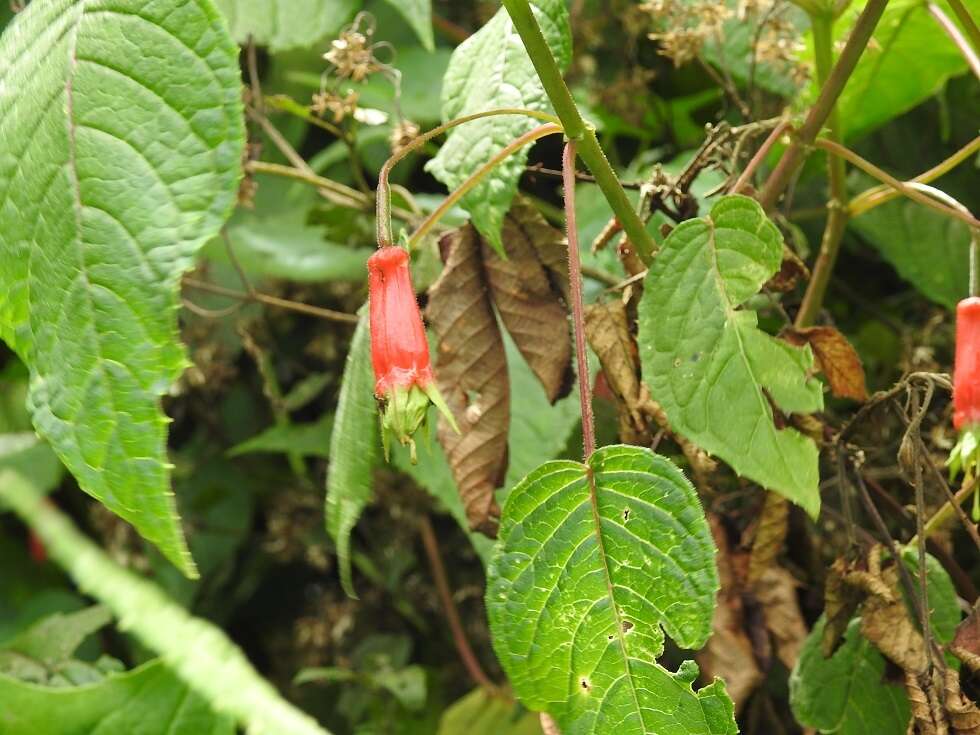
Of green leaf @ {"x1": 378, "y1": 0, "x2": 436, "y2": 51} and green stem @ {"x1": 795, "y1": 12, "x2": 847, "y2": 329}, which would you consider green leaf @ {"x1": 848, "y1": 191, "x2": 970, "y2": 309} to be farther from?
green leaf @ {"x1": 378, "y1": 0, "x2": 436, "y2": 51}

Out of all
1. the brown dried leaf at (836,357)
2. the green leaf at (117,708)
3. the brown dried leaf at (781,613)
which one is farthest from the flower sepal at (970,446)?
the green leaf at (117,708)

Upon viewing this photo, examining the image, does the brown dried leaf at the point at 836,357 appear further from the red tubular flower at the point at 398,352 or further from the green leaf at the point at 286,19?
the green leaf at the point at 286,19

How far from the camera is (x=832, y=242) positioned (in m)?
0.66

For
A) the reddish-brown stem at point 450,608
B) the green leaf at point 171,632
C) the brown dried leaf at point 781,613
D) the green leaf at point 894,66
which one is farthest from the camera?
the reddish-brown stem at point 450,608

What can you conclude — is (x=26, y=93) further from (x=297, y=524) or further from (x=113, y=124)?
(x=297, y=524)

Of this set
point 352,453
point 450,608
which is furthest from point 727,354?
point 450,608

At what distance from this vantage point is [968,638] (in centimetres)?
55

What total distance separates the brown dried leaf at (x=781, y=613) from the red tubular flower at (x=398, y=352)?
309 millimetres

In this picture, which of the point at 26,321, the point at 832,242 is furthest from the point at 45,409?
the point at 832,242

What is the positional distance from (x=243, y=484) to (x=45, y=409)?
839 millimetres

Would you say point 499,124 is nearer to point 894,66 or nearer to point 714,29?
point 714,29

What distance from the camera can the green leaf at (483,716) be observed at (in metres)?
0.91

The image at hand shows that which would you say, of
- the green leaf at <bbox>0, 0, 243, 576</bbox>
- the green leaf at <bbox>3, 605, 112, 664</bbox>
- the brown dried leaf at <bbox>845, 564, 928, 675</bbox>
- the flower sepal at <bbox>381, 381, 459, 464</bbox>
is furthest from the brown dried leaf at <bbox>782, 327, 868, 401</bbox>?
the green leaf at <bbox>3, 605, 112, 664</bbox>

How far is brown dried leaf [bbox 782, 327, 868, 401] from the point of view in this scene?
604mm
